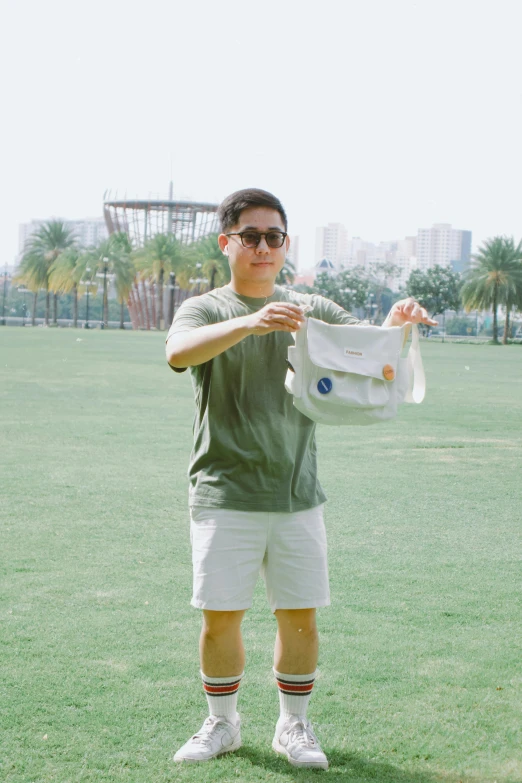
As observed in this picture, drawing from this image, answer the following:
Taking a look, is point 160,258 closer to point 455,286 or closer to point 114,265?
point 114,265

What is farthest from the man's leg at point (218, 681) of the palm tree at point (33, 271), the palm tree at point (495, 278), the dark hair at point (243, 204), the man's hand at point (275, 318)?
the palm tree at point (33, 271)

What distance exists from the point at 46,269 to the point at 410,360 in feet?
287

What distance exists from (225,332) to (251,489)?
24.8 inches

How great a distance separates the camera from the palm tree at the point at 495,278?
76188 mm

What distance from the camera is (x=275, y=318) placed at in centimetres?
288

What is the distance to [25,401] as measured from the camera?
1585cm

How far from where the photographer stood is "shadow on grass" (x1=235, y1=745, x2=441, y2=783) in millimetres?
3303

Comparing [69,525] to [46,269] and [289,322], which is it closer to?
[289,322]

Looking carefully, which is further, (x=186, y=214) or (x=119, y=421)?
(x=186, y=214)

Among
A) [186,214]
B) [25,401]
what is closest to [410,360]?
[25,401]

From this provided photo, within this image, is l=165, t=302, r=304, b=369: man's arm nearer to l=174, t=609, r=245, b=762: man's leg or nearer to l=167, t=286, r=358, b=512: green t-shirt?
l=167, t=286, r=358, b=512: green t-shirt

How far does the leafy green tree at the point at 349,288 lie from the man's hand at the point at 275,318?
97.5 m

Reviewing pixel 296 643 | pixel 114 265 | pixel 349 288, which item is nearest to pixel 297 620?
pixel 296 643

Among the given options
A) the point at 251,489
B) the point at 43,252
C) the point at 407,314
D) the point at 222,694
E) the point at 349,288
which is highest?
the point at 43,252
